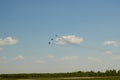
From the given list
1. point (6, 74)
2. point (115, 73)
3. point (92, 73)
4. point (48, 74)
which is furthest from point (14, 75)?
point (115, 73)

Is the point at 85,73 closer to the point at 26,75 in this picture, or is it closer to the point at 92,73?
the point at 92,73

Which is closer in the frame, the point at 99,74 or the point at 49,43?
the point at 49,43

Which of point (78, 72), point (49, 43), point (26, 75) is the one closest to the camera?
point (49, 43)

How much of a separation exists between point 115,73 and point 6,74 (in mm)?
36598

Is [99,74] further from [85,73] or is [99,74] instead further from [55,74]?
[55,74]

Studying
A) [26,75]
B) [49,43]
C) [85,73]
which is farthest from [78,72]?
[49,43]

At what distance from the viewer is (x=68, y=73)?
106 metres

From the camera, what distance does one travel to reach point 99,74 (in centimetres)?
10581

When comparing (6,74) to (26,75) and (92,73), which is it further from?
(92,73)

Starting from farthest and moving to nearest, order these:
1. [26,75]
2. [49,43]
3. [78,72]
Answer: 1. [78,72]
2. [26,75]
3. [49,43]

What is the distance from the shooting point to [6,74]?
331ft

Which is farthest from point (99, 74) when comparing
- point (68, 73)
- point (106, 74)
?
point (68, 73)

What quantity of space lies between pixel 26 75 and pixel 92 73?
22738 millimetres

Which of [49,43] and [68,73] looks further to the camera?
[68,73]
